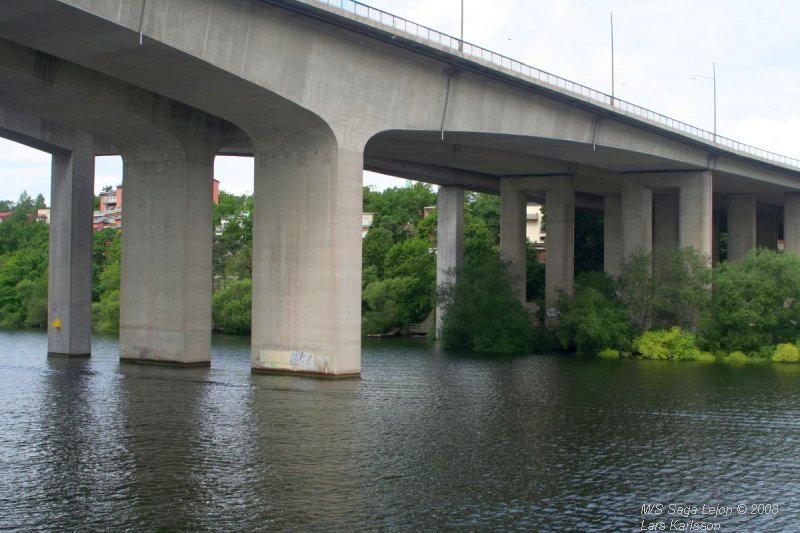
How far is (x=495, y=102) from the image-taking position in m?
45.5

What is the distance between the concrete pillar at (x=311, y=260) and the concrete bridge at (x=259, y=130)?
66 millimetres

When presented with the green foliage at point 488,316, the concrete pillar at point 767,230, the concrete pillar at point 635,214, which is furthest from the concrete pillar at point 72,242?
the concrete pillar at point 767,230

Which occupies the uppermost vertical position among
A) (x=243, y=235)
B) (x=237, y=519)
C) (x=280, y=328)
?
(x=243, y=235)

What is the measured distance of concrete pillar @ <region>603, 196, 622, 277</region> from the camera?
7688 centimetres

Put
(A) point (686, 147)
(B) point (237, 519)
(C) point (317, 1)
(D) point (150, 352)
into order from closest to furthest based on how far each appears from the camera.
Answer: (B) point (237, 519)
(C) point (317, 1)
(D) point (150, 352)
(A) point (686, 147)

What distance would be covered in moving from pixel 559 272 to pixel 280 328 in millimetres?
30481

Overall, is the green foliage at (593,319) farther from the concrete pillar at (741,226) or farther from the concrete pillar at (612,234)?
the concrete pillar at (741,226)

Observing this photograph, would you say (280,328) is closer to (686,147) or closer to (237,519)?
(237,519)

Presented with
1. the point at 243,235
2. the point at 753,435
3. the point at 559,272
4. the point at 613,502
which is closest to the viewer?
the point at 613,502

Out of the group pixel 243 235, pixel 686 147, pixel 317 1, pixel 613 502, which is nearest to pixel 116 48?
pixel 317 1

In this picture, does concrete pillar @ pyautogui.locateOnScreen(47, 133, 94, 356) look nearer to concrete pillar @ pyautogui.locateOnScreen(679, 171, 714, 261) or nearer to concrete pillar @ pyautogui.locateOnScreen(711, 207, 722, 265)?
concrete pillar @ pyautogui.locateOnScreen(679, 171, 714, 261)

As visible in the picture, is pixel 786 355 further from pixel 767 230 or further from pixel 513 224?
Answer: pixel 767 230

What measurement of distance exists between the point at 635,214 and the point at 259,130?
31250 mm

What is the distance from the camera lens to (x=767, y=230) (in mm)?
94688
